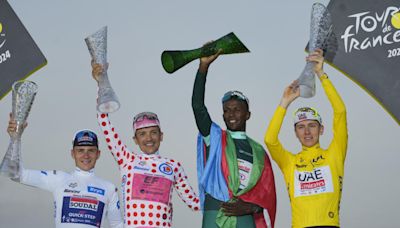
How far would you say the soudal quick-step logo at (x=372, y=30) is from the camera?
11.8 meters

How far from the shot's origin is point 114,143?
764 centimetres

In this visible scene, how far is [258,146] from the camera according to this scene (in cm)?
746

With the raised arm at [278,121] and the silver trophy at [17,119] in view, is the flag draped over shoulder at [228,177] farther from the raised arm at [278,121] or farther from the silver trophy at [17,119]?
the silver trophy at [17,119]

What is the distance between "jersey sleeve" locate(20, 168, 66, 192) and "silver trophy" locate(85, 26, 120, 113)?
1113mm

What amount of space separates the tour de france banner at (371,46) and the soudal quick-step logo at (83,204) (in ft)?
19.5

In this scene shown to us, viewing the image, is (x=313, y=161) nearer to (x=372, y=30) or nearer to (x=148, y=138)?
(x=148, y=138)

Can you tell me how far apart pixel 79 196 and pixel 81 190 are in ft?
0.30

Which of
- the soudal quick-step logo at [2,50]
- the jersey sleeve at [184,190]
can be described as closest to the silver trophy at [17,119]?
the jersey sleeve at [184,190]

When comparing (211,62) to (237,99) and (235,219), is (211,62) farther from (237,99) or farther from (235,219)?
(235,219)

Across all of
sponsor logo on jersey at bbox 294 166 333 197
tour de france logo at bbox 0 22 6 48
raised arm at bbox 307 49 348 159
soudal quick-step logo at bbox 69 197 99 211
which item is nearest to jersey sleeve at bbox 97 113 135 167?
soudal quick-step logo at bbox 69 197 99 211

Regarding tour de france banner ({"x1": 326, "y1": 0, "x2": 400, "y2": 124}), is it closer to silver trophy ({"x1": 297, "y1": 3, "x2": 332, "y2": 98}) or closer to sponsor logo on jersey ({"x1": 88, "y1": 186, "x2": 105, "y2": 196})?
silver trophy ({"x1": 297, "y1": 3, "x2": 332, "y2": 98})

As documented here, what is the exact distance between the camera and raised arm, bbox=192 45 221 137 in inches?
277

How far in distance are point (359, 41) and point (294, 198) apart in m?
5.73

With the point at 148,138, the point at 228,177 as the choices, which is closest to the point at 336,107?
the point at 228,177
